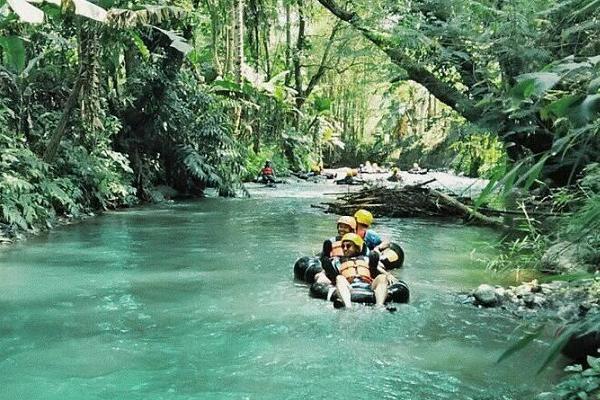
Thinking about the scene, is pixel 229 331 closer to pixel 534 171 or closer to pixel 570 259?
pixel 570 259

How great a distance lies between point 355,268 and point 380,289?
59 cm

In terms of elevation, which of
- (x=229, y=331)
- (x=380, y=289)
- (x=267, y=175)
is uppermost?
(x=267, y=175)

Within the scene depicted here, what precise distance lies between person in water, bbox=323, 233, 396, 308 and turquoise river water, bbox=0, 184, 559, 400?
0.46m

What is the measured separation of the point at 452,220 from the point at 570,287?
841 cm

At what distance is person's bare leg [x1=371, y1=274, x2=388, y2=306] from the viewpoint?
7.88 metres

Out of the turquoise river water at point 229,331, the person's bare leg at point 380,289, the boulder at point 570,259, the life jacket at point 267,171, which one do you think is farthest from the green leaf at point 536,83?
the life jacket at point 267,171

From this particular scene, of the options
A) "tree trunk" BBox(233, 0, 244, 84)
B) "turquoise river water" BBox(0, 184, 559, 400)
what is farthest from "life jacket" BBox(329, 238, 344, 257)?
"tree trunk" BBox(233, 0, 244, 84)

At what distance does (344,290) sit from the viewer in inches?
308

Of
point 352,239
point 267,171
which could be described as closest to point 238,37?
point 267,171

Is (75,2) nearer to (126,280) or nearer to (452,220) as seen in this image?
(126,280)

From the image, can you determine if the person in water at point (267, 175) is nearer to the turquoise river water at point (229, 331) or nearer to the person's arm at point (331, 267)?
the turquoise river water at point (229, 331)

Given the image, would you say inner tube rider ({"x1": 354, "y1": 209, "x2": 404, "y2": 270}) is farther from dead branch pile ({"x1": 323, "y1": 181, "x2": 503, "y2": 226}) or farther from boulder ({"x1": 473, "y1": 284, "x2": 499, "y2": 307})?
dead branch pile ({"x1": 323, "y1": 181, "x2": 503, "y2": 226})

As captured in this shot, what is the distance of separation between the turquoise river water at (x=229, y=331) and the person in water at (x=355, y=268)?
0.46 meters

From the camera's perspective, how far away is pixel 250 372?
18.7ft
